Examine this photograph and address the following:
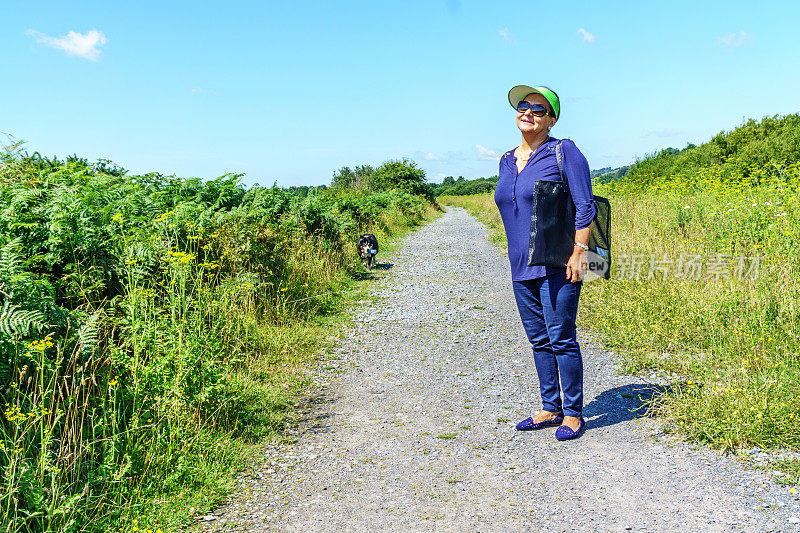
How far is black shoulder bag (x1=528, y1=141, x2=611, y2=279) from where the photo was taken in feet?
10.9

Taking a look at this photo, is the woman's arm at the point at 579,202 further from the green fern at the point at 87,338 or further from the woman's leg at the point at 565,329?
the green fern at the point at 87,338

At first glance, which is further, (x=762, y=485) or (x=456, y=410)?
(x=456, y=410)

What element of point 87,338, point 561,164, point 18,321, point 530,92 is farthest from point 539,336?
point 18,321

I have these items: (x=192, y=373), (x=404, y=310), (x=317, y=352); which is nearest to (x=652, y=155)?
(x=404, y=310)

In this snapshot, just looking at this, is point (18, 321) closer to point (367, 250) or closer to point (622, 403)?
point (622, 403)

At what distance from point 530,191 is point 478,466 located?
1.78 meters

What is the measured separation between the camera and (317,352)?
5.65m

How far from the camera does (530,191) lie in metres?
3.39

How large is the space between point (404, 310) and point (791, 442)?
493cm

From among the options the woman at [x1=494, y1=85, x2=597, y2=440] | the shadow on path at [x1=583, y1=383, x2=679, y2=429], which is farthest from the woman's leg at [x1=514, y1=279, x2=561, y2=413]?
the shadow on path at [x1=583, y1=383, x2=679, y2=429]

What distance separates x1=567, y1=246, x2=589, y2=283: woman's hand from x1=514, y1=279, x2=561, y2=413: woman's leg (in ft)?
0.77

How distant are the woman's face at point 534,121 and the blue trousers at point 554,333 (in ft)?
3.18

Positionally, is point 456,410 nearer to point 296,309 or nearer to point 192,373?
point 192,373

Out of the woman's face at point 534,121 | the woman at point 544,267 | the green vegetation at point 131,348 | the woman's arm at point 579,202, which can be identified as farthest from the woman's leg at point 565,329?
the green vegetation at point 131,348
